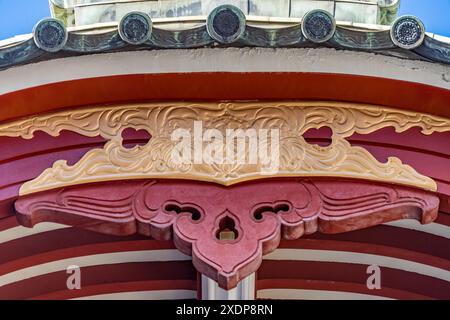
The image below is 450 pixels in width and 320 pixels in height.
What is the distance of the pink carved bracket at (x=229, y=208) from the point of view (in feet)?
19.2

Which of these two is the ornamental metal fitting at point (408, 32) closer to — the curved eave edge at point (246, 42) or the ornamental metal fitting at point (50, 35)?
the curved eave edge at point (246, 42)

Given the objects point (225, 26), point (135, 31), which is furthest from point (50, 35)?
point (225, 26)

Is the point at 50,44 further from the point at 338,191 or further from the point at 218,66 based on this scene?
the point at 338,191

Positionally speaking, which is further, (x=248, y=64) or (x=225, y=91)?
(x=225, y=91)

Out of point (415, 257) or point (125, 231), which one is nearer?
point (125, 231)

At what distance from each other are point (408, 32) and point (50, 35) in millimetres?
1855

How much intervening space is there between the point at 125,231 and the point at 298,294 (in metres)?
1.52

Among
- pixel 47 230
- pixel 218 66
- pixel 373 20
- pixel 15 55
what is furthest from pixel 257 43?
pixel 373 20

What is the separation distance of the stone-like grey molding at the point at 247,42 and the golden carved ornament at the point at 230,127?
0.46 meters

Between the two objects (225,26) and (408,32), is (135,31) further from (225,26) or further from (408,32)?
(408,32)

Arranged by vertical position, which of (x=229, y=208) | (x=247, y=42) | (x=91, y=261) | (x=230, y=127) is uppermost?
(x=247, y=42)

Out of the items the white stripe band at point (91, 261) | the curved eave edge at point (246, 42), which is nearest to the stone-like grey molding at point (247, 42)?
the curved eave edge at point (246, 42)

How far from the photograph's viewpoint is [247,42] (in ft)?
19.0

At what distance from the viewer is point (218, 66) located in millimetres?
5883
